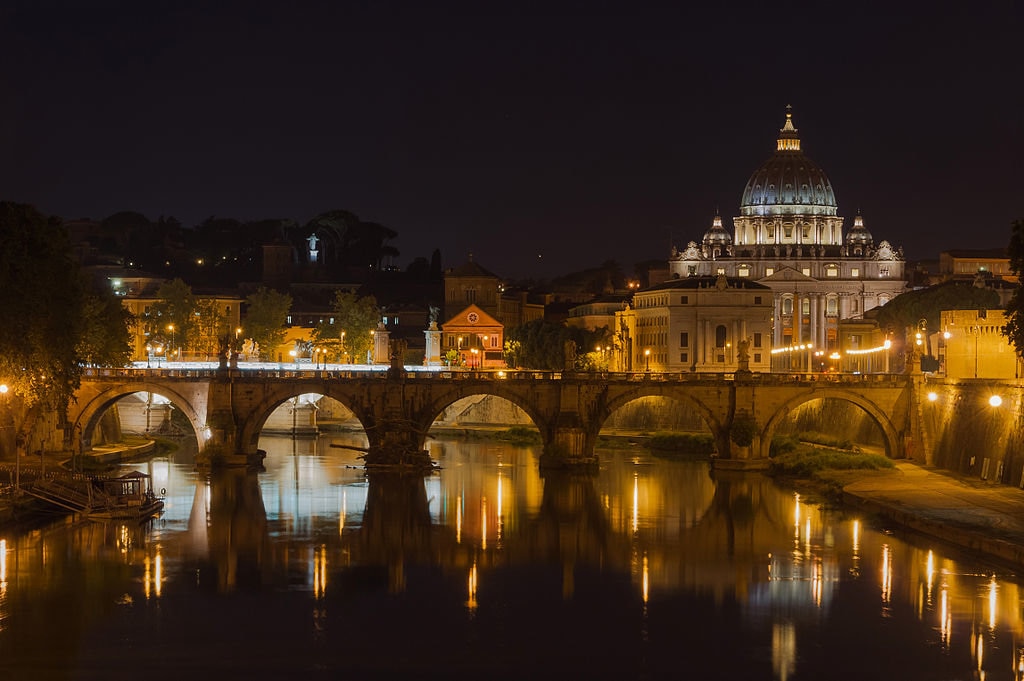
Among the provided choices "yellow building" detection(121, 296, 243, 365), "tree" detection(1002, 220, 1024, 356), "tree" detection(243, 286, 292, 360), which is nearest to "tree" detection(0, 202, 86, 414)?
"tree" detection(1002, 220, 1024, 356)

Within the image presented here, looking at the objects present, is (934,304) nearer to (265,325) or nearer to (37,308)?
(265,325)

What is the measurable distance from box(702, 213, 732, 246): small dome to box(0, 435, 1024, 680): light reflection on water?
109m

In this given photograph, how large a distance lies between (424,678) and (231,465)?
113 ft

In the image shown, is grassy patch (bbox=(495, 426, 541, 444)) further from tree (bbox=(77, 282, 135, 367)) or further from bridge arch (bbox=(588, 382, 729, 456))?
tree (bbox=(77, 282, 135, 367))

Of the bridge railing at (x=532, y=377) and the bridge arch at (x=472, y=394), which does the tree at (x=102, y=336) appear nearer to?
the bridge railing at (x=532, y=377)

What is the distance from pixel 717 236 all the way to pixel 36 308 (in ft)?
388

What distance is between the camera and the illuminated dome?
169 metres

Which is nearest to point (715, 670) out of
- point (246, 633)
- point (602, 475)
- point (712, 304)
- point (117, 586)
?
point (246, 633)

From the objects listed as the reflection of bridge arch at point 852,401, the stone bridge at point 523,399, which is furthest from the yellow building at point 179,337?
the reflection of bridge arch at point 852,401

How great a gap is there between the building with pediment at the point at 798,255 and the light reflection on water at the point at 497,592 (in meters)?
99.2

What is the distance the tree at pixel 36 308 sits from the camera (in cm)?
5400

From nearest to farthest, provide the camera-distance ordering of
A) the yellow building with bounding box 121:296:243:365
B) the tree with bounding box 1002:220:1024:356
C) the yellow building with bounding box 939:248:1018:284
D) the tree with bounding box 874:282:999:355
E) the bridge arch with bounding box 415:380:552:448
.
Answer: the tree with bounding box 1002:220:1024:356
the bridge arch with bounding box 415:380:552:448
the tree with bounding box 874:282:999:355
the yellow building with bounding box 121:296:243:365
the yellow building with bounding box 939:248:1018:284

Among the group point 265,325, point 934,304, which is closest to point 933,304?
point 934,304

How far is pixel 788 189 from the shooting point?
556 ft
